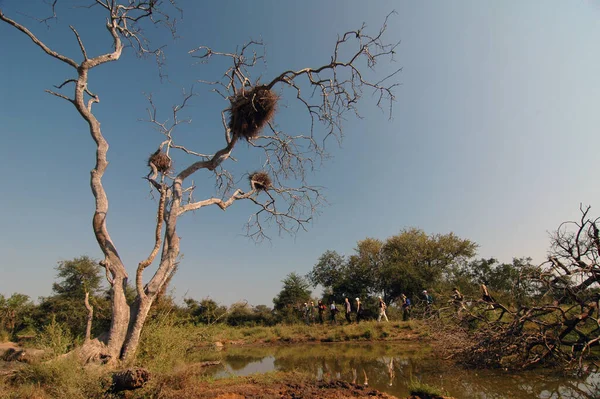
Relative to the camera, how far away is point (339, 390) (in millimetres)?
5879

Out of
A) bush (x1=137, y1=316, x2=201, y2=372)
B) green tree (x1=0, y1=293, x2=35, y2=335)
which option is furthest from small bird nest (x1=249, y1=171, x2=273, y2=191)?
green tree (x1=0, y1=293, x2=35, y2=335)

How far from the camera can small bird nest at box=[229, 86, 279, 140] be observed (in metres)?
6.77

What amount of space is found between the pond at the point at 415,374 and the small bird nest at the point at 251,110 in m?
5.92

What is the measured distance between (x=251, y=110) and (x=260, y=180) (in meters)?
2.07

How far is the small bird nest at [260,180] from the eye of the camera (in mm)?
8269

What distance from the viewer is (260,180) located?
8.38 m

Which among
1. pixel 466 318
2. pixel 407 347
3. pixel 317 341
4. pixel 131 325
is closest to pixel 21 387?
pixel 131 325

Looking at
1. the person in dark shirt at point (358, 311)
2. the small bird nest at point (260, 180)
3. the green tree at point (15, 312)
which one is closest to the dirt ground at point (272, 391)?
the small bird nest at point (260, 180)

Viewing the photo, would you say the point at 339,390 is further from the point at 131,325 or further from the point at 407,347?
the point at 407,347

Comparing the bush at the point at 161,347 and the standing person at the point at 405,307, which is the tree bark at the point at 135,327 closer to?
the bush at the point at 161,347

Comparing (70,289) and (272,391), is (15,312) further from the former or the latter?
(272,391)

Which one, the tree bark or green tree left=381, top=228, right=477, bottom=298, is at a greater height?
green tree left=381, top=228, right=477, bottom=298

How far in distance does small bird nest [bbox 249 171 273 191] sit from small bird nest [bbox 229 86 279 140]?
51.0 inches

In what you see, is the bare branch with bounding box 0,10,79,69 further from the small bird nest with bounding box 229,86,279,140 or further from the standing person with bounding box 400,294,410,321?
the standing person with bounding box 400,294,410,321
